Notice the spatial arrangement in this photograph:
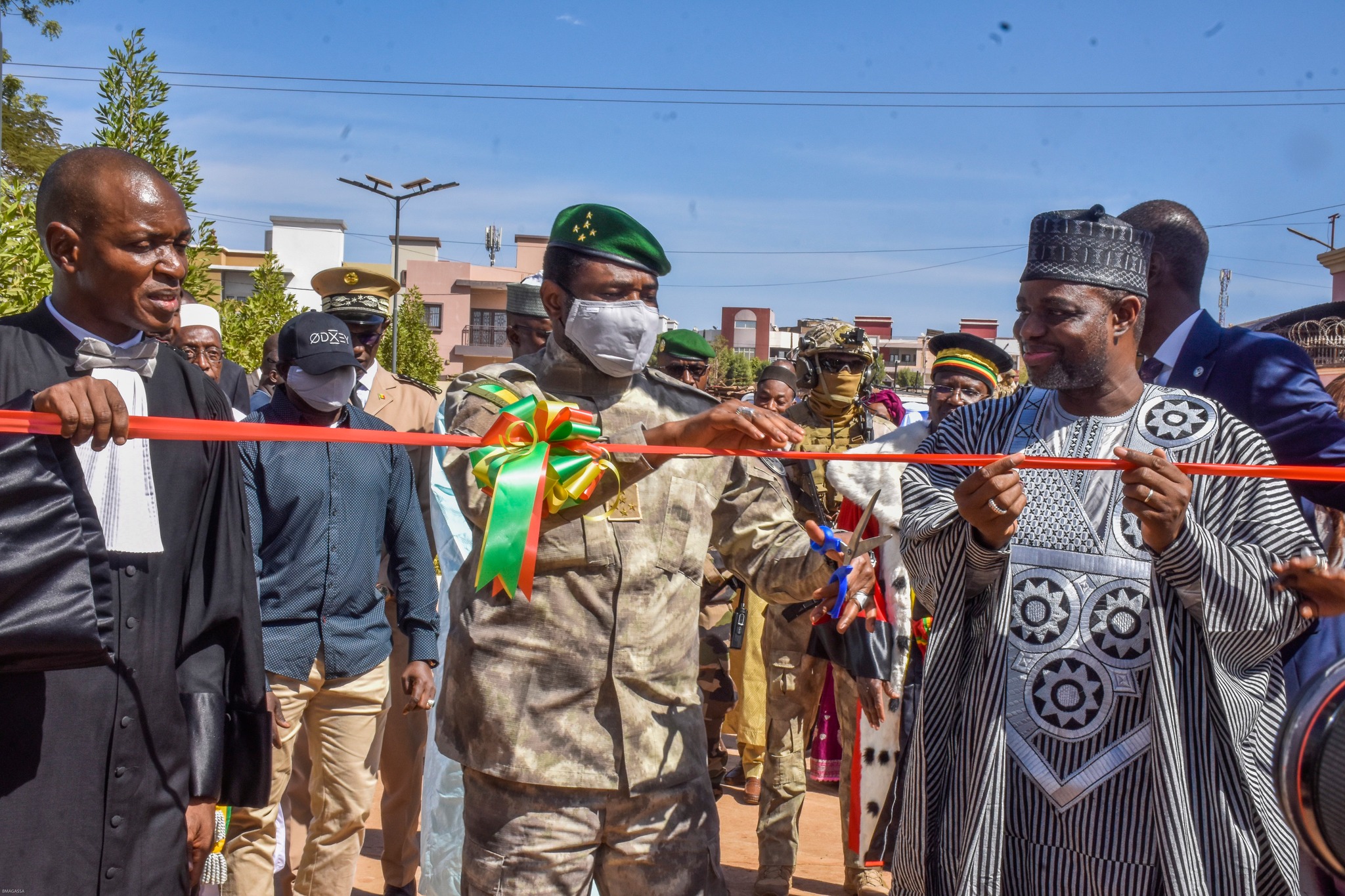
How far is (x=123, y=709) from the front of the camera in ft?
8.35

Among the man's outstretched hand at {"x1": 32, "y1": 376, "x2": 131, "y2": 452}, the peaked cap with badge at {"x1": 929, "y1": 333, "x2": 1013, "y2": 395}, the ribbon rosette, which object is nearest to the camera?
the man's outstretched hand at {"x1": 32, "y1": 376, "x2": 131, "y2": 452}

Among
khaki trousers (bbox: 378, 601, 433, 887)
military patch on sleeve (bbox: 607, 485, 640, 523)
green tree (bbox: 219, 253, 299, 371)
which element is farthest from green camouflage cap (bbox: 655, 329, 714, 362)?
green tree (bbox: 219, 253, 299, 371)

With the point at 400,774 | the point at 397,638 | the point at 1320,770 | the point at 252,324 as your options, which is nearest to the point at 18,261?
the point at 397,638

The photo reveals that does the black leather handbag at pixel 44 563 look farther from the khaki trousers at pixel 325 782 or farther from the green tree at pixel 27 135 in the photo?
the green tree at pixel 27 135

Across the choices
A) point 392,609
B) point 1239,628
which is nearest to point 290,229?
point 392,609

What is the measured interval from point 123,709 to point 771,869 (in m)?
3.87

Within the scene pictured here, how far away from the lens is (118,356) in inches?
105

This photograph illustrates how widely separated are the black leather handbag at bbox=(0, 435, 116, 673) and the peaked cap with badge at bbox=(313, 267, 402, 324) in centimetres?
382

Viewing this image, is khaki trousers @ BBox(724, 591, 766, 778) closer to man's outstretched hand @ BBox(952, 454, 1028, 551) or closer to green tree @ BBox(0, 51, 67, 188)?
man's outstretched hand @ BBox(952, 454, 1028, 551)

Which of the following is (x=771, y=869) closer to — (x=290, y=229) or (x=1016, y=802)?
(x=1016, y=802)

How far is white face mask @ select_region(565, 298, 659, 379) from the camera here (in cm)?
318

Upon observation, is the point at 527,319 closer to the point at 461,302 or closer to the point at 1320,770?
the point at 1320,770

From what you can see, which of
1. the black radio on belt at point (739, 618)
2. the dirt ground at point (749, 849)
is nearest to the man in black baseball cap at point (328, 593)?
the dirt ground at point (749, 849)

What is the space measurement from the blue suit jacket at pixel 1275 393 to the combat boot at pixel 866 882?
3180 mm
